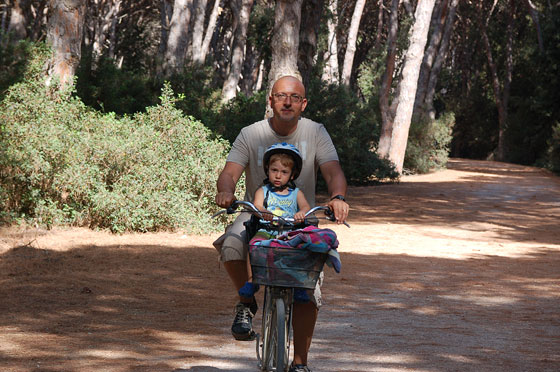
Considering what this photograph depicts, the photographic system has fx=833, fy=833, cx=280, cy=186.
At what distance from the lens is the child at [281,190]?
16.2ft

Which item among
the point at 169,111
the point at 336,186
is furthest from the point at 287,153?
the point at 169,111

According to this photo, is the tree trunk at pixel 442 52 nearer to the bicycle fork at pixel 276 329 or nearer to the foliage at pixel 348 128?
the foliage at pixel 348 128

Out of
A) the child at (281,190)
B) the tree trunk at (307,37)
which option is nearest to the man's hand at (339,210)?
the child at (281,190)

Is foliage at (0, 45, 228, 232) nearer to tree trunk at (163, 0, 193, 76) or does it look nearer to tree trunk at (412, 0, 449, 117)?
tree trunk at (163, 0, 193, 76)

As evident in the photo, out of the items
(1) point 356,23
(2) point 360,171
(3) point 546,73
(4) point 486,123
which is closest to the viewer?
(2) point 360,171

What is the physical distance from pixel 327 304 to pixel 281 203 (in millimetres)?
4194

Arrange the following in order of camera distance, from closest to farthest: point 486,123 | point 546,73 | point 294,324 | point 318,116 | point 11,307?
point 294,324 < point 11,307 < point 318,116 < point 546,73 < point 486,123

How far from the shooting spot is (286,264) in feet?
14.7

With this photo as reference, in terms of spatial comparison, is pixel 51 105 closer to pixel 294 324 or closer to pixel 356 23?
pixel 294 324

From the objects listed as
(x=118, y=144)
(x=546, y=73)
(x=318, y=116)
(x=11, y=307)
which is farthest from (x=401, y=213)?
(x=546, y=73)

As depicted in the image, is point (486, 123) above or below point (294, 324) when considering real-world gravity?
above

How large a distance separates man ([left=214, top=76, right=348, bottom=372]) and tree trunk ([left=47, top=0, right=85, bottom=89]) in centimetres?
1119

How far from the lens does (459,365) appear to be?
6.08 metres

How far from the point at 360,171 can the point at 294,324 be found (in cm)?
2027
